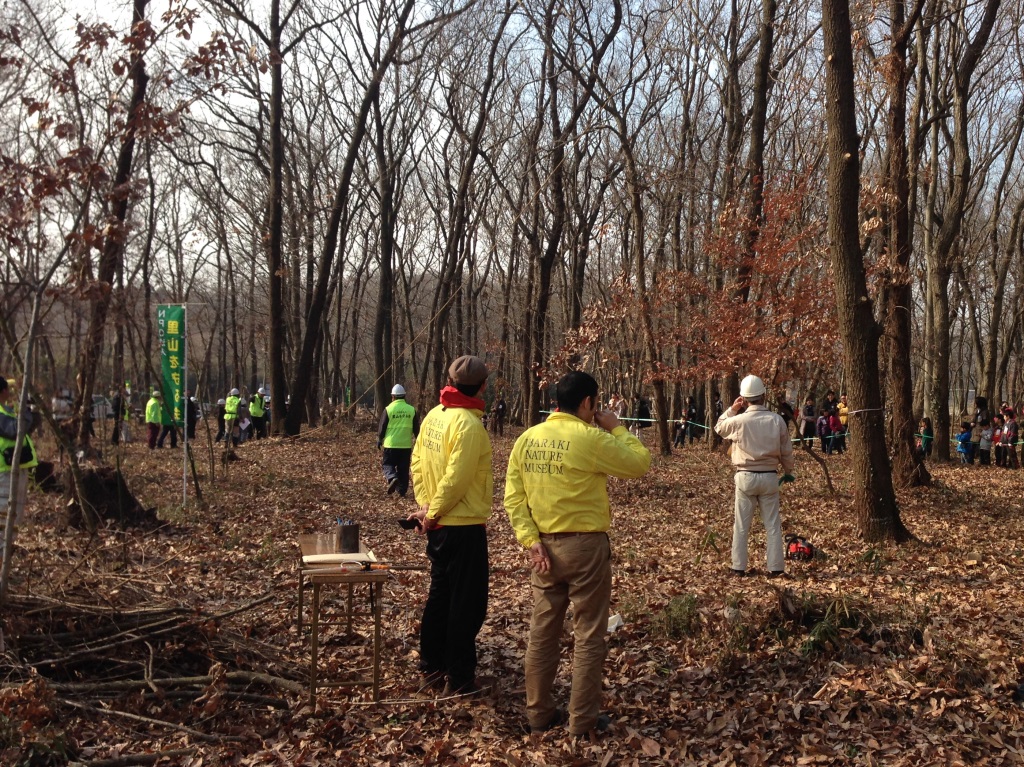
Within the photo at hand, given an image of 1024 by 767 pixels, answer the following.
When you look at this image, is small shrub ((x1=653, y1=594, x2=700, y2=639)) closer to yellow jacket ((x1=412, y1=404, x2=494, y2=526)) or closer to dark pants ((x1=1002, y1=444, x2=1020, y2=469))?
yellow jacket ((x1=412, y1=404, x2=494, y2=526))

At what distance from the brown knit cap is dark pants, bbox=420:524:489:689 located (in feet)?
2.95

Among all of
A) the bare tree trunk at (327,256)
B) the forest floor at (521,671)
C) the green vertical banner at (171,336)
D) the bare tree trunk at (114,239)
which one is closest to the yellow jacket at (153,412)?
the bare tree trunk at (327,256)

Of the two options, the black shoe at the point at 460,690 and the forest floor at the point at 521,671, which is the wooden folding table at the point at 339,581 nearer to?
the forest floor at the point at 521,671

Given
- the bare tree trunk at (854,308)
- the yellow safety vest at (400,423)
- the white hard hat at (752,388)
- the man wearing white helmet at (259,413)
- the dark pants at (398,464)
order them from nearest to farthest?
the white hard hat at (752,388) → the bare tree trunk at (854,308) → the yellow safety vest at (400,423) → the dark pants at (398,464) → the man wearing white helmet at (259,413)

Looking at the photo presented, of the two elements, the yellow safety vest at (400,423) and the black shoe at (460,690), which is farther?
the yellow safety vest at (400,423)

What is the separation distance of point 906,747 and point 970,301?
3127cm

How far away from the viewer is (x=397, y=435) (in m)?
13.7

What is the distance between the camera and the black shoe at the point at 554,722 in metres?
4.92

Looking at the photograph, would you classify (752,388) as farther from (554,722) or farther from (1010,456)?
(1010,456)

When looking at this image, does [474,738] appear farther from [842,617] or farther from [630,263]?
[630,263]

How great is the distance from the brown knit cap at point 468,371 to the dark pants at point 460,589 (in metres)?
0.90

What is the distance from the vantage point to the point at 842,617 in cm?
614

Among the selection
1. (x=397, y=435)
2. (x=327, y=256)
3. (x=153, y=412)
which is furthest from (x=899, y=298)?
(x=153, y=412)

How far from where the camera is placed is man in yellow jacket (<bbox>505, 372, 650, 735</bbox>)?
4.71m
